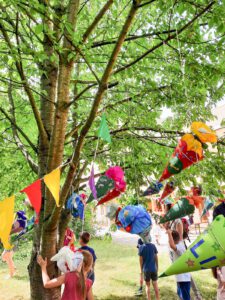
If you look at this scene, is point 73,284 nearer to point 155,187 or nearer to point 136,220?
point 136,220

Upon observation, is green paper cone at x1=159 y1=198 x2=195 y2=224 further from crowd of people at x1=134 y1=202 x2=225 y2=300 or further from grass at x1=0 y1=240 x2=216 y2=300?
grass at x1=0 y1=240 x2=216 y2=300

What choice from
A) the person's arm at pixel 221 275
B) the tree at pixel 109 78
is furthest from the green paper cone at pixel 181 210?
the person's arm at pixel 221 275

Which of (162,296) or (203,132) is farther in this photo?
(162,296)

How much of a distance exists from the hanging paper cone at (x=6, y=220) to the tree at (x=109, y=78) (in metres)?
0.75

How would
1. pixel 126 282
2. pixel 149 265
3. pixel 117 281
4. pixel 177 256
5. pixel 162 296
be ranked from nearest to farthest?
pixel 177 256, pixel 149 265, pixel 162 296, pixel 126 282, pixel 117 281

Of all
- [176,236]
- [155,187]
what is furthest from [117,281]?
[155,187]

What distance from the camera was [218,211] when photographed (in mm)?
2791

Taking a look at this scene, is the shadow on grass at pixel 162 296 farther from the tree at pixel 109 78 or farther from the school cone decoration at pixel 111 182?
the school cone decoration at pixel 111 182

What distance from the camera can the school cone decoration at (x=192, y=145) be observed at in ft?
7.58

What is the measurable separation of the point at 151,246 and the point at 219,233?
4013mm

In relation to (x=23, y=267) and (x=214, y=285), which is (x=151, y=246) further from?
(x=23, y=267)

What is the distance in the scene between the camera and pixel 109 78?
3070 mm

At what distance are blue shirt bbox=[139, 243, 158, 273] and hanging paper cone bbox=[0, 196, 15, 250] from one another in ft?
12.6

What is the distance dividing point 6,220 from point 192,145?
1.61 meters
